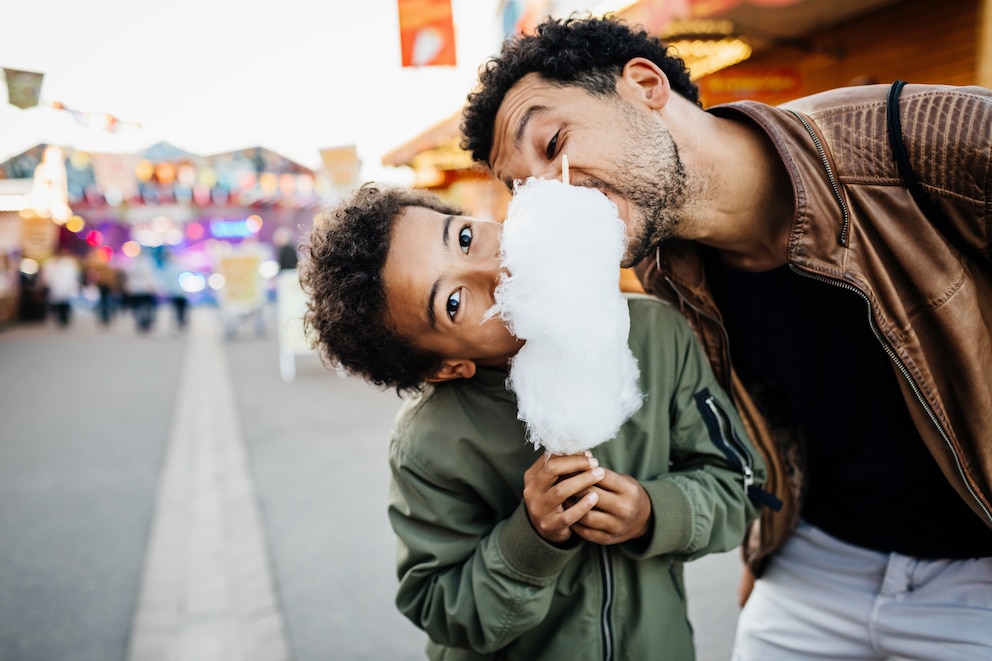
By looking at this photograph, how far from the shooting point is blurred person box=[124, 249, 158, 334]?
1525 centimetres

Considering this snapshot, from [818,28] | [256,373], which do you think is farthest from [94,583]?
[818,28]

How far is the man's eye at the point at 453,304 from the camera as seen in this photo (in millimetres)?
1320

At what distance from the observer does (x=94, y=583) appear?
120 inches

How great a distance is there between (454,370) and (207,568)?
97.0 inches

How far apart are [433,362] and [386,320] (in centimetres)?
14

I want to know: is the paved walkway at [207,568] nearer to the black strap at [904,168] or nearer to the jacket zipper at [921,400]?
the jacket zipper at [921,400]

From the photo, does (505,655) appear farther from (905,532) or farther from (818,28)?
(818,28)

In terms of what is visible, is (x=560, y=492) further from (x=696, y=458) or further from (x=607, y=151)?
(x=607, y=151)

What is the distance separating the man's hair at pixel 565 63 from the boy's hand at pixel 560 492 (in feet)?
2.83

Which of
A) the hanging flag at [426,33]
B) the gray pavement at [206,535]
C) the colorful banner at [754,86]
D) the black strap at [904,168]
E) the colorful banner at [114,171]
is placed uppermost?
the hanging flag at [426,33]

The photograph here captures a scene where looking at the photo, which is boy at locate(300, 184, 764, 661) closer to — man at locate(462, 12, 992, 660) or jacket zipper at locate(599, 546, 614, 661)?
jacket zipper at locate(599, 546, 614, 661)

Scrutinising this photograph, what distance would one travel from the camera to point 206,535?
3623mm

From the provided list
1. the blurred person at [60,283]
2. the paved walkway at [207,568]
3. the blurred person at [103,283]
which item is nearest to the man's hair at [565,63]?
the paved walkway at [207,568]

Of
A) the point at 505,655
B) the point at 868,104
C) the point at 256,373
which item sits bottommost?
the point at 256,373
